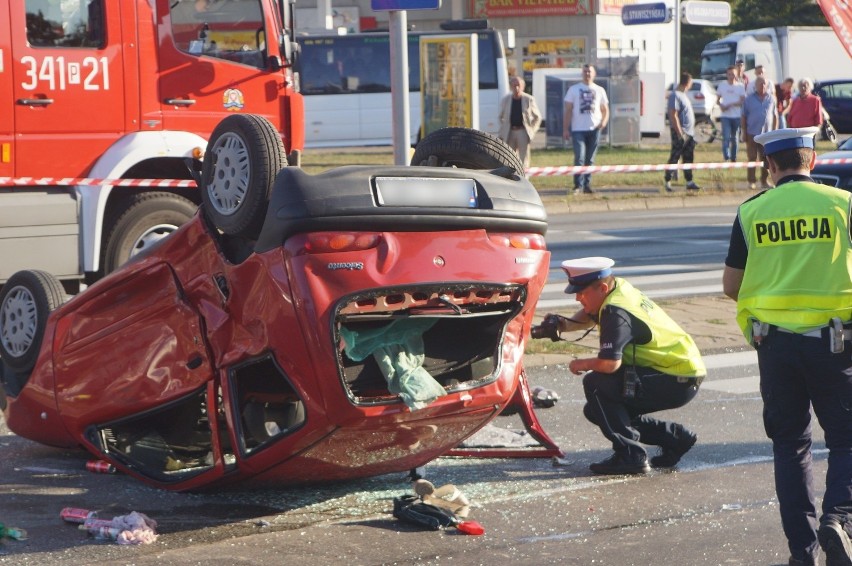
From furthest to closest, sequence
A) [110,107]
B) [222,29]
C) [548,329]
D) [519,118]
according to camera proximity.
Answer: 1. [519,118]
2. [222,29]
3. [110,107]
4. [548,329]

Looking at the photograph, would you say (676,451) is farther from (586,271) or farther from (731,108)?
(731,108)

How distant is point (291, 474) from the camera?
539cm

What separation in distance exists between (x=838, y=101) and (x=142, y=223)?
34.3 m

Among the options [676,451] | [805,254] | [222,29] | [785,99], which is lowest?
[676,451]

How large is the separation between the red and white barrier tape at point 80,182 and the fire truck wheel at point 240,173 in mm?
5334

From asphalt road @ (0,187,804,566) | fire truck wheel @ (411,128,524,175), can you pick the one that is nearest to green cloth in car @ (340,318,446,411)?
asphalt road @ (0,187,804,566)

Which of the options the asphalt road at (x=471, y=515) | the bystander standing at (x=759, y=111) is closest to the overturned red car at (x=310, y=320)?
the asphalt road at (x=471, y=515)

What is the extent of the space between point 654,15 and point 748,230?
29706 mm

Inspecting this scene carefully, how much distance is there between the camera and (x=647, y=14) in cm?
3397

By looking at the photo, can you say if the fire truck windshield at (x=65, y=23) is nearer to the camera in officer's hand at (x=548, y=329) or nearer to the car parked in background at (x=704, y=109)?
the camera in officer's hand at (x=548, y=329)

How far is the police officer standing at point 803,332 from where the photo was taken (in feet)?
15.6

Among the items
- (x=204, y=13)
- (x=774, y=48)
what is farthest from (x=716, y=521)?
(x=774, y=48)

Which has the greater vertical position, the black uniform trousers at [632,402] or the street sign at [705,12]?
the street sign at [705,12]

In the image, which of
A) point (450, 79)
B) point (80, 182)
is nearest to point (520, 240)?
point (80, 182)
